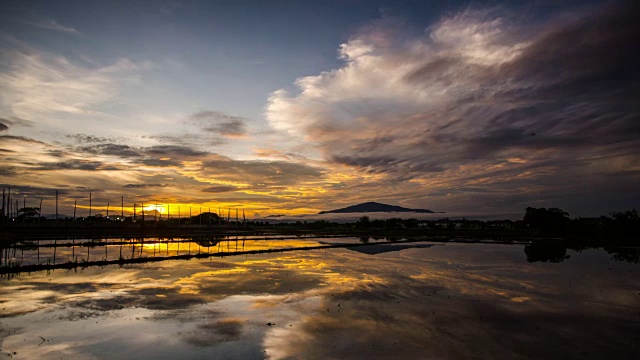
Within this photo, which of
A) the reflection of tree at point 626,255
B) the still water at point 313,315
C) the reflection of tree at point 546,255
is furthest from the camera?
the reflection of tree at point 626,255

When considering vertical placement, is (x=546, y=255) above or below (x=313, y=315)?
below

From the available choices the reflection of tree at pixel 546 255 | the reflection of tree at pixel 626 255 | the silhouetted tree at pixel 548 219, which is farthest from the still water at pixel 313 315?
the silhouetted tree at pixel 548 219

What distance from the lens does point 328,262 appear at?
117 feet

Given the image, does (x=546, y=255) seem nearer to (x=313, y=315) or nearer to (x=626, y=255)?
(x=626, y=255)

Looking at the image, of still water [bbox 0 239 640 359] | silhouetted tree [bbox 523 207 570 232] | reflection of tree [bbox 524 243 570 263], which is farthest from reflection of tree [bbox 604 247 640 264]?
silhouetted tree [bbox 523 207 570 232]

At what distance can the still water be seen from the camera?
39.3 feet

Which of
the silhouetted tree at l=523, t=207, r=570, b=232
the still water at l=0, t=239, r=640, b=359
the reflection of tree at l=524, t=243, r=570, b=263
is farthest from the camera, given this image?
the silhouetted tree at l=523, t=207, r=570, b=232

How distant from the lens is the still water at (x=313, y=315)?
11969 mm

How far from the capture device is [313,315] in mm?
15883

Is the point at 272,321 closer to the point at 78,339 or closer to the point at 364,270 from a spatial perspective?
the point at 78,339

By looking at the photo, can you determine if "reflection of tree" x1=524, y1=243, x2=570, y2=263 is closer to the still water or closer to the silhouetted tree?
the still water

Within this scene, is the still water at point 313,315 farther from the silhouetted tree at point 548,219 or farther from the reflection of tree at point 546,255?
the silhouetted tree at point 548,219

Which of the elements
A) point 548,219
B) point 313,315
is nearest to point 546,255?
point 313,315

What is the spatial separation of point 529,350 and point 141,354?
43.0 ft
